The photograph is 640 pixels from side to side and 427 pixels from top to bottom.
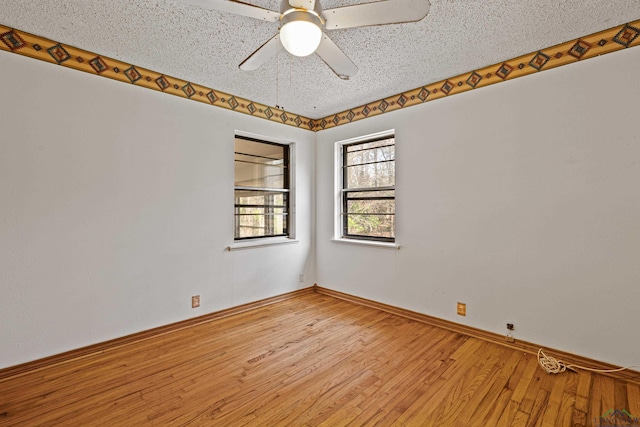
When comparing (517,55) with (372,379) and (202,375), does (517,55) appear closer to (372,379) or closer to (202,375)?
(372,379)

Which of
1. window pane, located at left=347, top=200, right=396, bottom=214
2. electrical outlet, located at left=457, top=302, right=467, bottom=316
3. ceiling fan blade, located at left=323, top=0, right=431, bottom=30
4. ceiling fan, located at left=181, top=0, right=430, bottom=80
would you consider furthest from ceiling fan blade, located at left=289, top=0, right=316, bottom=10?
electrical outlet, located at left=457, top=302, right=467, bottom=316

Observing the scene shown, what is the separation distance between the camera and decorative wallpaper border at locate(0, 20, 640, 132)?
216 centimetres

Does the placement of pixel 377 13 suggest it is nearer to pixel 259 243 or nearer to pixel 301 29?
pixel 301 29

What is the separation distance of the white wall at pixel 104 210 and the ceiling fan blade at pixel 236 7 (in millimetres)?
1724

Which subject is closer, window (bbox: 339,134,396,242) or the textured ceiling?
the textured ceiling

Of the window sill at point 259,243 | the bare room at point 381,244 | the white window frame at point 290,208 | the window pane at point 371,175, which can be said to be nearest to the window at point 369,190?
the window pane at point 371,175

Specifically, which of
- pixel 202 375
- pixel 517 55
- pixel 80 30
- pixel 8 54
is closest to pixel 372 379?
pixel 202 375

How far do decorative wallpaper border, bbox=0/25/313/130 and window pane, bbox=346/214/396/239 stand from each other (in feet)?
5.60

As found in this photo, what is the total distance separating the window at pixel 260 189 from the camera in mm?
3600

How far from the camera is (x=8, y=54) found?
2.14 metres

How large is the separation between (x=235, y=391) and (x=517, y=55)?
133 inches

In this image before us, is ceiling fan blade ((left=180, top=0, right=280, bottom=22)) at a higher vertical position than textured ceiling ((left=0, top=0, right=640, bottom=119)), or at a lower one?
lower

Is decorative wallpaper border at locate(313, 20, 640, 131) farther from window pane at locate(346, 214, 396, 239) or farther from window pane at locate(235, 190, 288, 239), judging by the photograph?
window pane at locate(235, 190, 288, 239)

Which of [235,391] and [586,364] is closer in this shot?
[235,391]
